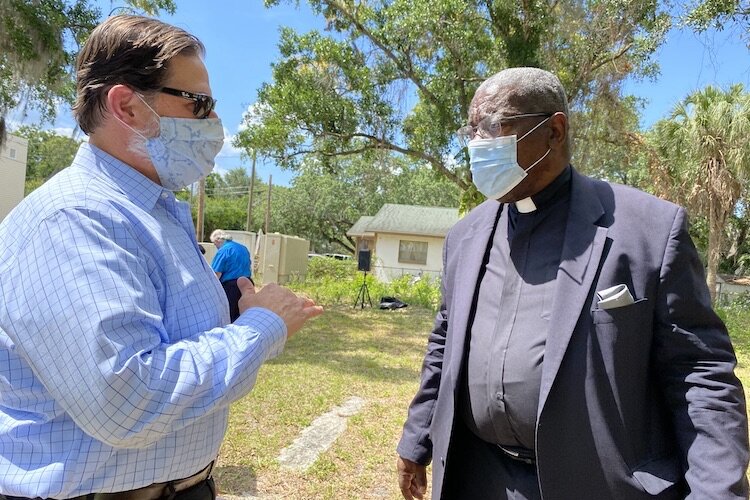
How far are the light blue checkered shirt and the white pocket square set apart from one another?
3.06 ft

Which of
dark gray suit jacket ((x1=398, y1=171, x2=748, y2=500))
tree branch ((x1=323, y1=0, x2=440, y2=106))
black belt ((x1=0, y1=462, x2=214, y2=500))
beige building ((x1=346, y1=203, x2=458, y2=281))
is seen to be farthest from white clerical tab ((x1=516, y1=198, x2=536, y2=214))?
beige building ((x1=346, y1=203, x2=458, y2=281))

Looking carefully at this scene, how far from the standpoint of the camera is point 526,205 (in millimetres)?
1983

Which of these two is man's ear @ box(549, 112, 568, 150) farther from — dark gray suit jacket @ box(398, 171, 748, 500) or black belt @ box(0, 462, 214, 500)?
black belt @ box(0, 462, 214, 500)

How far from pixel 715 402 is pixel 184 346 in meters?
1.41

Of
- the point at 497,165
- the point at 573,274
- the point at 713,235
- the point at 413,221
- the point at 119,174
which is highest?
the point at 413,221

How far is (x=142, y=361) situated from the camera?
1125mm

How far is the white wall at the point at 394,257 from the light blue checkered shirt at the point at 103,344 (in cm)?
2731

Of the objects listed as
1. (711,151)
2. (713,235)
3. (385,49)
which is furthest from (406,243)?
(385,49)

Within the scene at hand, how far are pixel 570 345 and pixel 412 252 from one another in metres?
28.5

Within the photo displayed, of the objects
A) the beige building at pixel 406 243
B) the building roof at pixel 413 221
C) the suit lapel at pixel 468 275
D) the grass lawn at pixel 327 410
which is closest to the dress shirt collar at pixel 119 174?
the suit lapel at pixel 468 275

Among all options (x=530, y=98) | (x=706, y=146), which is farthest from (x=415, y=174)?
(x=530, y=98)

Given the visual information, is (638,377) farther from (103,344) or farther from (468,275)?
(103,344)

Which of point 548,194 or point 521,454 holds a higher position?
point 548,194

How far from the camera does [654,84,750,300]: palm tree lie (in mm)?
12906
